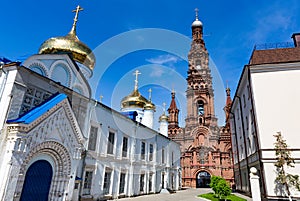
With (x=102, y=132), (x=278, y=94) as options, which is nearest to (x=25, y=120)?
(x=102, y=132)

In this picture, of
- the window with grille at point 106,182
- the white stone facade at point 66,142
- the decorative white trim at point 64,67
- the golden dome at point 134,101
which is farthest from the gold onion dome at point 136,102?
the decorative white trim at point 64,67

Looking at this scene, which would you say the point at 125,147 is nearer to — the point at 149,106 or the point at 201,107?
the point at 149,106

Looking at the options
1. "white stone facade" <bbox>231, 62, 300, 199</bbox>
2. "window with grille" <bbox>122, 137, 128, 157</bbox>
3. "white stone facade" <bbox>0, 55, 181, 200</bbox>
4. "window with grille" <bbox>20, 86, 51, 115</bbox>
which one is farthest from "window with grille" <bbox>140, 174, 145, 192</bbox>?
"window with grille" <bbox>20, 86, 51, 115</bbox>

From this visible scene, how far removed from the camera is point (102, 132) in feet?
46.5

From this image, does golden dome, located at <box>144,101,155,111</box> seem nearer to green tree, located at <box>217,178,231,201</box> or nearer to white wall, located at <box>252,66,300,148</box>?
green tree, located at <box>217,178,231,201</box>

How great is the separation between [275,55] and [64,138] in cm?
1581

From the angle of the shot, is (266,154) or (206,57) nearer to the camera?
(266,154)

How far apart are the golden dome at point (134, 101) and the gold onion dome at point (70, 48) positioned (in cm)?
1232

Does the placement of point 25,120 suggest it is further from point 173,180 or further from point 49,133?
point 173,180

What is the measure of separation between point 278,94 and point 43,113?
46.7 feet

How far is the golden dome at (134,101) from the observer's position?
93.6 ft

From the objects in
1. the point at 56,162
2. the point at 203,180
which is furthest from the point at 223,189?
the point at 203,180

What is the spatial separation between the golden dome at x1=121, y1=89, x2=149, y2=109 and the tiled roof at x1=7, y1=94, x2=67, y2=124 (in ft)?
60.8

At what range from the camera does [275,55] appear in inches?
626
